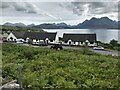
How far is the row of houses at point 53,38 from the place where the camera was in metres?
37.4

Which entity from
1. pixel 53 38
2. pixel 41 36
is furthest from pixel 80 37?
pixel 41 36

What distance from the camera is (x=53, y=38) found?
130 feet

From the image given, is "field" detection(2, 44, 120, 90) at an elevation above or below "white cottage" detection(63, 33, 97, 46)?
below

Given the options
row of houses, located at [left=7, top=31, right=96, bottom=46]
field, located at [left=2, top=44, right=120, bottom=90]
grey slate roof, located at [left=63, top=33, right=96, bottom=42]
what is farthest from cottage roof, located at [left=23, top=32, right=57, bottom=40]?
field, located at [left=2, top=44, right=120, bottom=90]

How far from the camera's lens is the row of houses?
37.4 metres

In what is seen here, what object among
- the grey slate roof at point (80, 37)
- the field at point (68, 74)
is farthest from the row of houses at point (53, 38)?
the field at point (68, 74)

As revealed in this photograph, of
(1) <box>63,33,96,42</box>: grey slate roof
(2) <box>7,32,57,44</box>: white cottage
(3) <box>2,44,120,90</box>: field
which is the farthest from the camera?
(2) <box>7,32,57,44</box>: white cottage

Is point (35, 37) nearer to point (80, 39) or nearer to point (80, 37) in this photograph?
point (80, 37)

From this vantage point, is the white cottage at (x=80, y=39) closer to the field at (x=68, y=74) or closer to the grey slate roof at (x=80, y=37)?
the grey slate roof at (x=80, y=37)

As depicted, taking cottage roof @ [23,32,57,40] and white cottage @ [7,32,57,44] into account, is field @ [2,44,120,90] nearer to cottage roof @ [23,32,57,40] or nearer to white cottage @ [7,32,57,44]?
white cottage @ [7,32,57,44]

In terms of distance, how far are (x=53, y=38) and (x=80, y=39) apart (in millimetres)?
4511

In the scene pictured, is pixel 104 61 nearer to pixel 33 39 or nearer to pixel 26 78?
pixel 26 78

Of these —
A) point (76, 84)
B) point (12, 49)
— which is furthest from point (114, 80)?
point (12, 49)

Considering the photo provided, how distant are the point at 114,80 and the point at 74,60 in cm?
553
